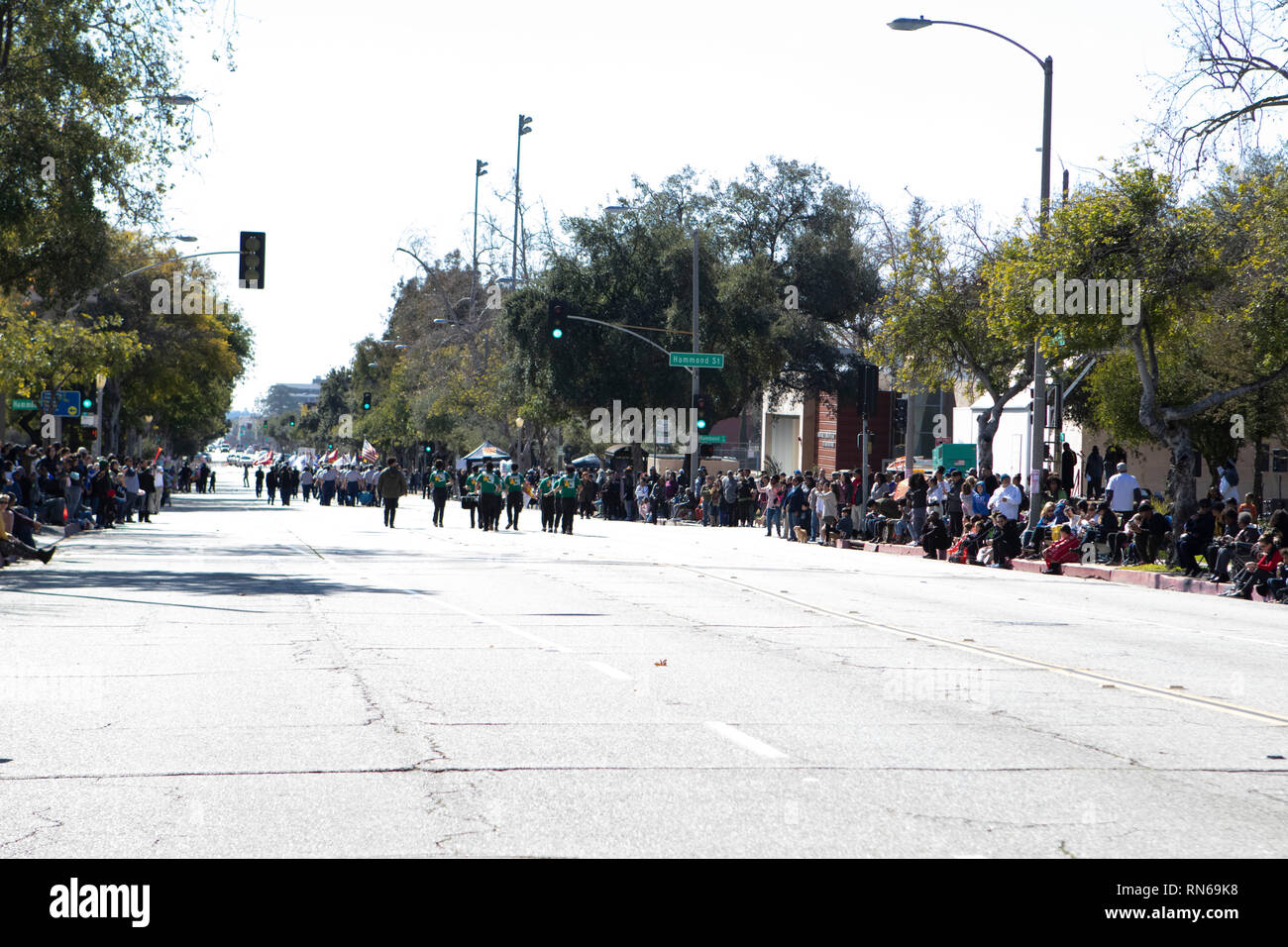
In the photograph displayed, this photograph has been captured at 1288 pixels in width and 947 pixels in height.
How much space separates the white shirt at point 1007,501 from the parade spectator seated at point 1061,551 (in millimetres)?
1578

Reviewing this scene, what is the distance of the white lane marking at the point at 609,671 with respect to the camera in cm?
1055

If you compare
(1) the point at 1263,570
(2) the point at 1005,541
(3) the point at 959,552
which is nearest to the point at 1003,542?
(2) the point at 1005,541

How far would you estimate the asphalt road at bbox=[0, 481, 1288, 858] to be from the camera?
6.02 meters

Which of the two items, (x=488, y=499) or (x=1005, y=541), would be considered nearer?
(x=1005, y=541)

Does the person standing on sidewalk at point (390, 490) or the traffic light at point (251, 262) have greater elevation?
the traffic light at point (251, 262)

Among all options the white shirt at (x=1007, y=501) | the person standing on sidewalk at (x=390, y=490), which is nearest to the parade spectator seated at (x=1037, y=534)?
the white shirt at (x=1007, y=501)

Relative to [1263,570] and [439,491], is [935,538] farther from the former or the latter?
[439,491]

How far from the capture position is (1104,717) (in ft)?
29.9

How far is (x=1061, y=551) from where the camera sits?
2664 cm

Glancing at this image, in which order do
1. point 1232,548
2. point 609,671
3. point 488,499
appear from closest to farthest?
point 609,671, point 1232,548, point 488,499

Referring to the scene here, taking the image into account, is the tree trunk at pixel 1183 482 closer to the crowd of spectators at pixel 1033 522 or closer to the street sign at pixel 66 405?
the crowd of spectators at pixel 1033 522

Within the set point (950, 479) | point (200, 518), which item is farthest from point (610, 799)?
point (200, 518)

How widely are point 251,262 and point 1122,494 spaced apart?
19036 mm
